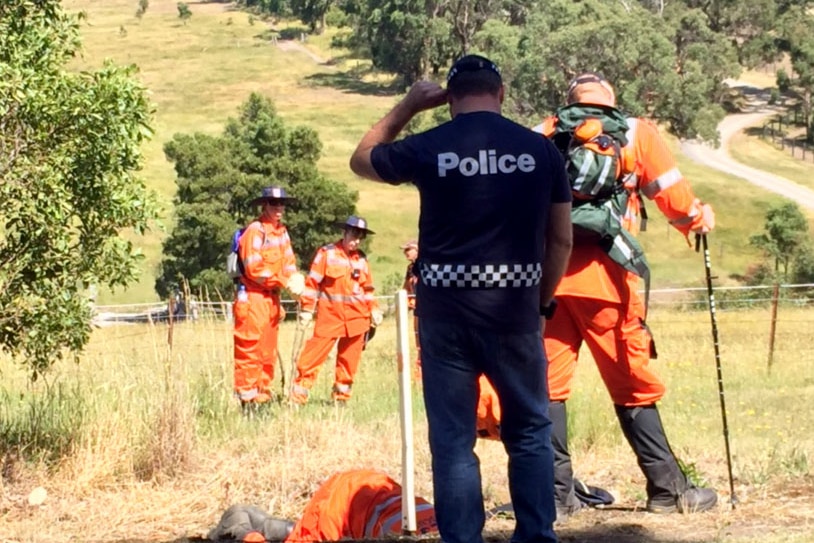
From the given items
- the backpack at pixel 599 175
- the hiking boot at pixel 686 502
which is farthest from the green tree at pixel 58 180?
the hiking boot at pixel 686 502

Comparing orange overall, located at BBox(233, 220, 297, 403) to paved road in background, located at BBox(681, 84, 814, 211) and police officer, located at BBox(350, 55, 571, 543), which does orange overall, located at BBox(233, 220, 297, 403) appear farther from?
paved road in background, located at BBox(681, 84, 814, 211)

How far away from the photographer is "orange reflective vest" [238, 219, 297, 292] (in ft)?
37.9

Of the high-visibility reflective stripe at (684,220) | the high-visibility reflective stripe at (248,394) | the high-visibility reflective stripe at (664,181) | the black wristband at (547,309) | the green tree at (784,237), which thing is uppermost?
the high-visibility reflective stripe at (664,181)

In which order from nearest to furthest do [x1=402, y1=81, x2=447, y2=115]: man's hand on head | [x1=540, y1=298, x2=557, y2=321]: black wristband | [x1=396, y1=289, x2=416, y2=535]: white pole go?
[x1=402, y1=81, x2=447, y2=115]: man's hand on head, [x1=540, y1=298, x2=557, y2=321]: black wristband, [x1=396, y1=289, x2=416, y2=535]: white pole

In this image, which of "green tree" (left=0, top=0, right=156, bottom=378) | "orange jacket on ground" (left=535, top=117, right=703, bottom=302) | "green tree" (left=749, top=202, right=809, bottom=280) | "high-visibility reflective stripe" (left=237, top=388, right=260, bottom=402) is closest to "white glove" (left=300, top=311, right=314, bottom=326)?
"high-visibility reflective stripe" (left=237, top=388, right=260, bottom=402)

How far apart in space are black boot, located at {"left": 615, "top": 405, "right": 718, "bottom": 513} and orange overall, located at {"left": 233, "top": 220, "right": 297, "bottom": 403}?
5.71 m

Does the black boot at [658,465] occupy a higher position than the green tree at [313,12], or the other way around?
the green tree at [313,12]

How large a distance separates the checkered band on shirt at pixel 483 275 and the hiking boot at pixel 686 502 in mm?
2219

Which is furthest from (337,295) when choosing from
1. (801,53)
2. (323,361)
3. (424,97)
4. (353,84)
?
(353,84)

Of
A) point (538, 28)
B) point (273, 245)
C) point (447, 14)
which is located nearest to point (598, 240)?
point (273, 245)

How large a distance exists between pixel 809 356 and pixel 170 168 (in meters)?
52.0

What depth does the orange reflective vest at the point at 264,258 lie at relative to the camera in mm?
11555

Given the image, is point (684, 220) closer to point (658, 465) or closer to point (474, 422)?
point (658, 465)

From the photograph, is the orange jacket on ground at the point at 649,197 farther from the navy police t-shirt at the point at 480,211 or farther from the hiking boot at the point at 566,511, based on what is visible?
the navy police t-shirt at the point at 480,211
